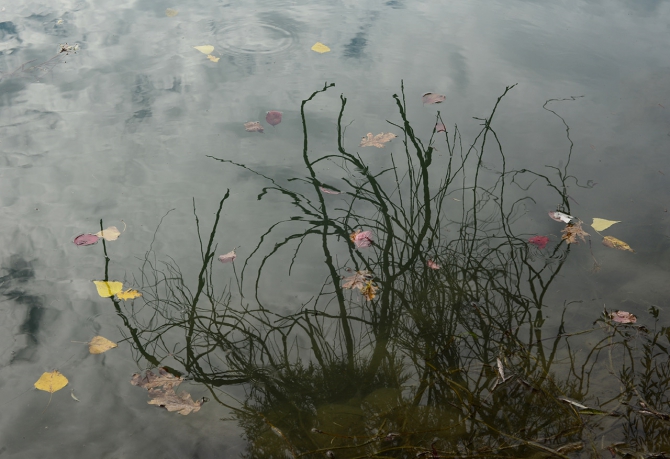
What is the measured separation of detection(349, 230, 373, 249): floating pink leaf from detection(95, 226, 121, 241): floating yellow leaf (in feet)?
3.59

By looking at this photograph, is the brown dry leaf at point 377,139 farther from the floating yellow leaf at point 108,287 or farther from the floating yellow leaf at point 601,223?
the floating yellow leaf at point 108,287

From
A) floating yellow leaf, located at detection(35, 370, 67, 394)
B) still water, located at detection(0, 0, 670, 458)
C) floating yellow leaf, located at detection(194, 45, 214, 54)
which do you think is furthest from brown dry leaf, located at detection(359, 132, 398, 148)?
floating yellow leaf, located at detection(35, 370, 67, 394)

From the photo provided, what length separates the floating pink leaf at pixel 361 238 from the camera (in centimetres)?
240

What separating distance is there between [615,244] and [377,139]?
1.35m

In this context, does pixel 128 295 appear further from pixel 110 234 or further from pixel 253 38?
pixel 253 38

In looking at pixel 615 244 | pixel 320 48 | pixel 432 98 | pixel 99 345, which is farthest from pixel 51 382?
pixel 320 48

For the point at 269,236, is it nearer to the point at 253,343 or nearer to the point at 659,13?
the point at 253,343

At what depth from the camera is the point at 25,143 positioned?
293 cm

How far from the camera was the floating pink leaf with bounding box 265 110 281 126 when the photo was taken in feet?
10.2

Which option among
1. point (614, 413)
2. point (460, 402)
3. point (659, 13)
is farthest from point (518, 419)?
point (659, 13)

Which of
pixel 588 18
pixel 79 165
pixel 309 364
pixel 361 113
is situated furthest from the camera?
pixel 588 18

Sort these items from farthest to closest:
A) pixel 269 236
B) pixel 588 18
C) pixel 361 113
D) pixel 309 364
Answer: pixel 588 18
pixel 361 113
pixel 269 236
pixel 309 364

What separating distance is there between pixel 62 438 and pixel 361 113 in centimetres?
231

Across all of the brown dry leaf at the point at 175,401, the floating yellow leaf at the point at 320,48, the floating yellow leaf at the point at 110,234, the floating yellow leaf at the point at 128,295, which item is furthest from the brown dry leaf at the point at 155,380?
the floating yellow leaf at the point at 320,48
